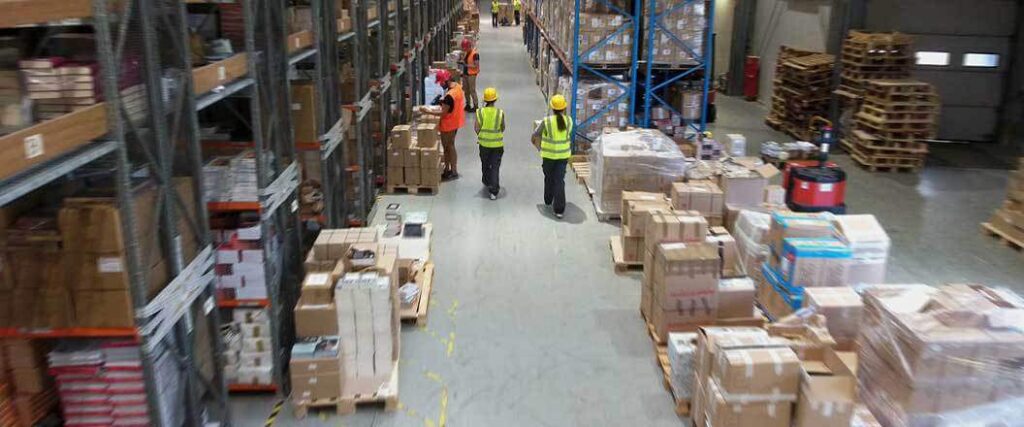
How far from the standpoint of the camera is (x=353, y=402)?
598cm

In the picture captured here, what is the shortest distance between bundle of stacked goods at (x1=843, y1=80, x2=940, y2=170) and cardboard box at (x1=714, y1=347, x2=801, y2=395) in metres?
10.4

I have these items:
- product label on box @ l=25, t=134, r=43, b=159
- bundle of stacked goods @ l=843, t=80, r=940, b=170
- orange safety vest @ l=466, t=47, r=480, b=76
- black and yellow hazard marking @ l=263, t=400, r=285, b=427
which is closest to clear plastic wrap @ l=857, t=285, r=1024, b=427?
black and yellow hazard marking @ l=263, t=400, r=285, b=427

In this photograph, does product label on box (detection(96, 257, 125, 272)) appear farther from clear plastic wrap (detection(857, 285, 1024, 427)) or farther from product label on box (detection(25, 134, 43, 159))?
clear plastic wrap (detection(857, 285, 1024, 427))

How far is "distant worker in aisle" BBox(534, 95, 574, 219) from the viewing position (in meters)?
10.6

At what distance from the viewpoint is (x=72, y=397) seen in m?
4.51

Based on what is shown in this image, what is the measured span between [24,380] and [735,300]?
18.7ft

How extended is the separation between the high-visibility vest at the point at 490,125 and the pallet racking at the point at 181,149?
3.37m

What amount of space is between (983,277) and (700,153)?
458 cm

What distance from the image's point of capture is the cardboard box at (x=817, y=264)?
22.4 ft

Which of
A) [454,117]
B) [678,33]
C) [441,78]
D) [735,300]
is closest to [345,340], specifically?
[735,300]

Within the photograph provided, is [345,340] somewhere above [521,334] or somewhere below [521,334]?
above

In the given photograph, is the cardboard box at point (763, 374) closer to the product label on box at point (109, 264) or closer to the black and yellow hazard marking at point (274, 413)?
the black and yellow hazard marking at point (274, 413)

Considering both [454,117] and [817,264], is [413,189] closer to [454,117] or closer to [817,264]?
[454,117]

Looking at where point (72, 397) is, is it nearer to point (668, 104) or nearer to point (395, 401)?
point (395, 401)
